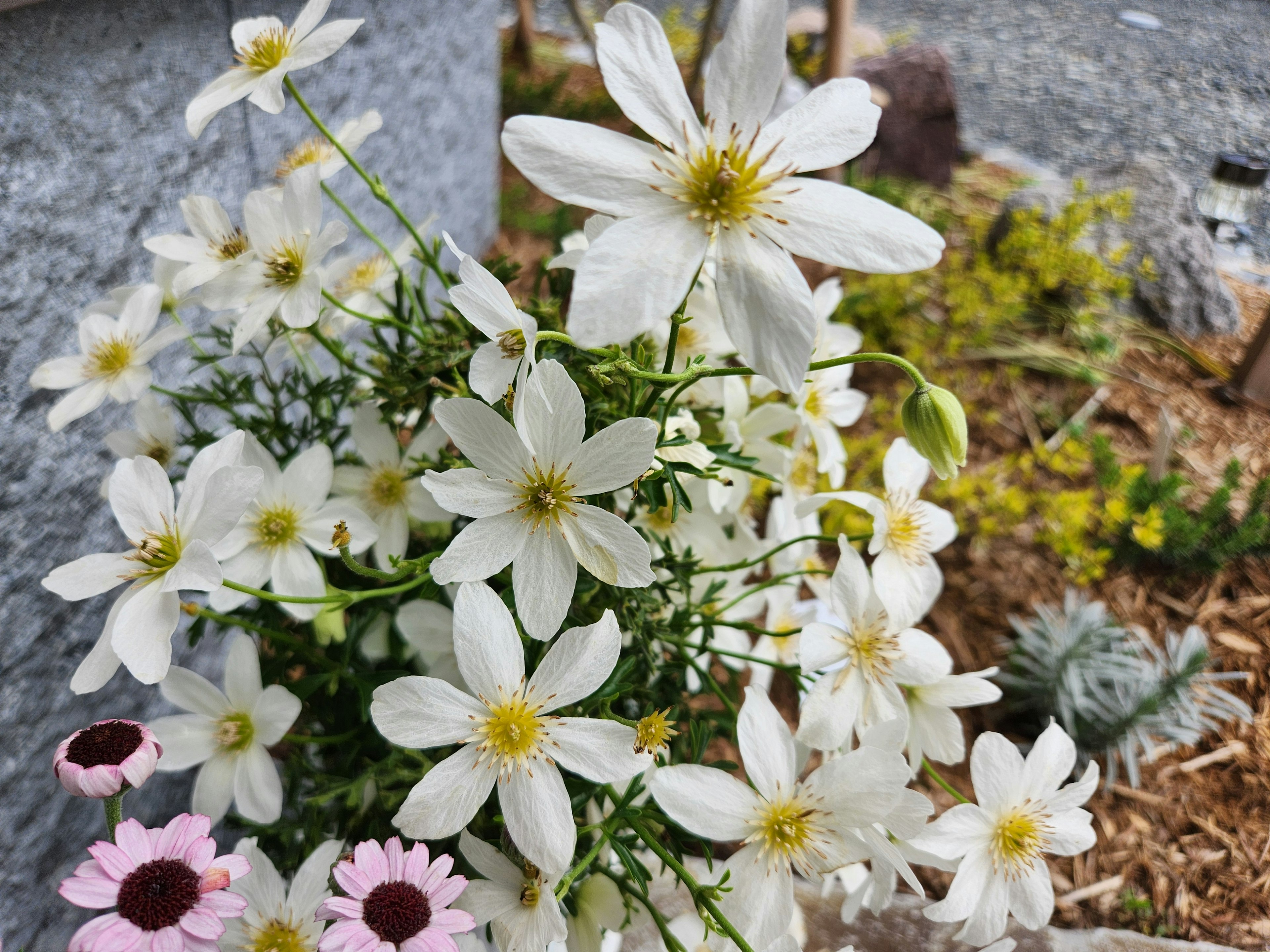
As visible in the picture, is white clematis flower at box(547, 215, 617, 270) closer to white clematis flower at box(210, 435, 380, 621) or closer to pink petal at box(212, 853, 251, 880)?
→ white clematis flower at box(210, 435, 380, 621)

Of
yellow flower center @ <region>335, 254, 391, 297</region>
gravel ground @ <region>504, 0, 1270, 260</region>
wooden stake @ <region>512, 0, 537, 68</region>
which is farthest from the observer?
wooden stake @ <region>512, 0, 537, 68</region>

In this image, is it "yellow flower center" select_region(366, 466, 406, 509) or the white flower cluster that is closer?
the white flower cluster

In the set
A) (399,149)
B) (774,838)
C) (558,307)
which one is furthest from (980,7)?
(774,838)

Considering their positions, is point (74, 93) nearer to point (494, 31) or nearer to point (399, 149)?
point (399, 149)

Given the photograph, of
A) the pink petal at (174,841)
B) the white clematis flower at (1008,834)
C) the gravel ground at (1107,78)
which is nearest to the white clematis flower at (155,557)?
the pink petal at (174,841)

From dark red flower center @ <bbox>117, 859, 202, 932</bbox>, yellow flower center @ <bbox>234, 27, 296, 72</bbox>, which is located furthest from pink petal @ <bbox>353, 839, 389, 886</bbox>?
yellow flower center @ <bbox>234, 27, 296, 72</bbox>

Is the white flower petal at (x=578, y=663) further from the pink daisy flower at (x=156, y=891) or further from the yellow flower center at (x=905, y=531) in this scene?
the yellow flower center at (x=905, y=531)
